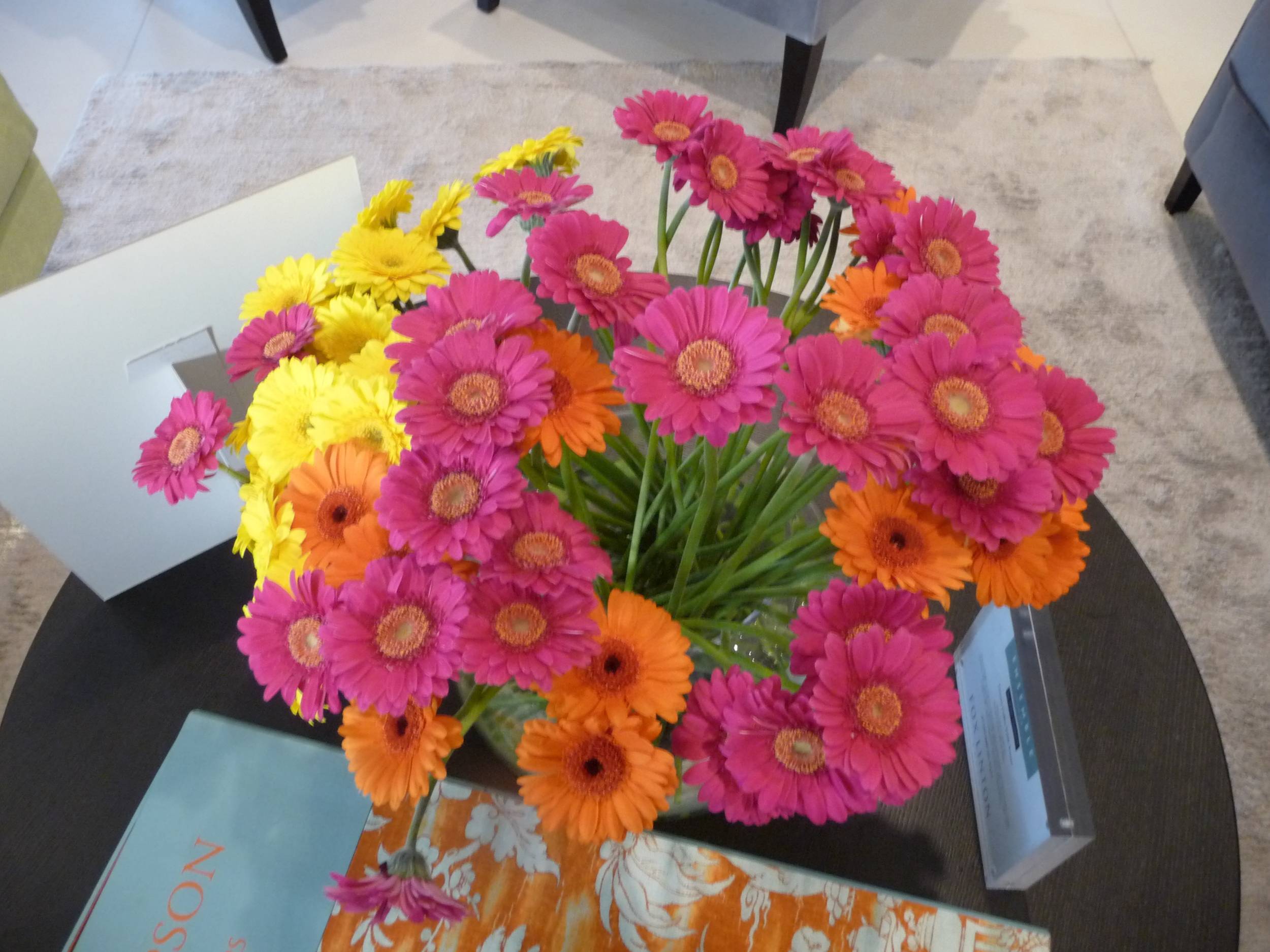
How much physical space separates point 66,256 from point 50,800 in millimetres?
1333

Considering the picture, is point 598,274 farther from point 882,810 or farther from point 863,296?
point 882,810

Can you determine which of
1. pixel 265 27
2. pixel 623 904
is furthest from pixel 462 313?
pixel 265 27

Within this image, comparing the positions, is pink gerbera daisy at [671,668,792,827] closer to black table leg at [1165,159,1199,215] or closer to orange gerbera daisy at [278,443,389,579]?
orange gerbera daisy at [278,443,389,579]

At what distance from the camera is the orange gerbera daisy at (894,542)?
1.26 feet

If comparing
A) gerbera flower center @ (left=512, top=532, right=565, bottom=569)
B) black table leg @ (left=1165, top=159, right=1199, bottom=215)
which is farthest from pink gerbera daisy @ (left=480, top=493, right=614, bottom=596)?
black table leg @ (left=1165, top=159, right=1199, bottom=215)

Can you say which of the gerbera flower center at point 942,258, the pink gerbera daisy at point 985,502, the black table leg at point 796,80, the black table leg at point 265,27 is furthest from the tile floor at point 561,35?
the pink gerbera daisy at point 985,502

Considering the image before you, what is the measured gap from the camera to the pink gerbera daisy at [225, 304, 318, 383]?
0.46 m

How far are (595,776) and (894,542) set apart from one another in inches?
6.4

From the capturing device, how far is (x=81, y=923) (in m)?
0.54

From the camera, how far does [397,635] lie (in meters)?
0.34

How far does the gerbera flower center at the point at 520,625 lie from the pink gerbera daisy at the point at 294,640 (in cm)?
7

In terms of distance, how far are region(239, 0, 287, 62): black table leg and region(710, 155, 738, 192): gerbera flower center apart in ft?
5.82

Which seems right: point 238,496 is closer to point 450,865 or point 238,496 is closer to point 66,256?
point 450,865

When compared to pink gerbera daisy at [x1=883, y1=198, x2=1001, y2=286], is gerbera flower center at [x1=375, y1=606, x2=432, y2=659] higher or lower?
lower
